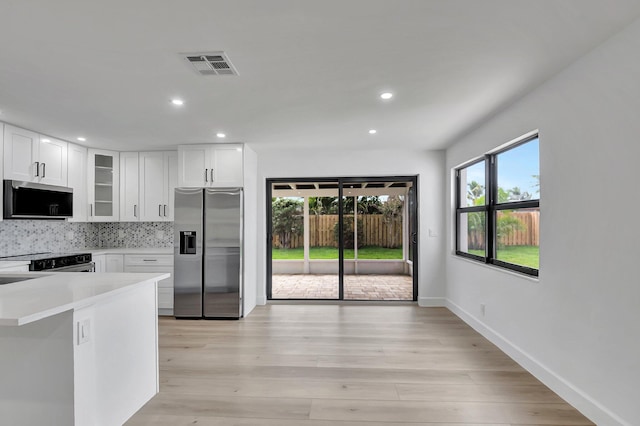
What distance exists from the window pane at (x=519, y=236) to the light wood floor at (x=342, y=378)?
0.93m

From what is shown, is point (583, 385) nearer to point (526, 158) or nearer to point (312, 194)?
point (526, 158)

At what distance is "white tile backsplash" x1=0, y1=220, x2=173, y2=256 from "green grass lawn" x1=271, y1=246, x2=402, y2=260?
69.2 inches

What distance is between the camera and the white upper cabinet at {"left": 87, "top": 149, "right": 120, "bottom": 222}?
4.83 meters

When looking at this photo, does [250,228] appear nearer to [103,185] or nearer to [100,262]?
[100,262]

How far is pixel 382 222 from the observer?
5375 millimetres

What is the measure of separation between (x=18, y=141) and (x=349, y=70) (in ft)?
12.5

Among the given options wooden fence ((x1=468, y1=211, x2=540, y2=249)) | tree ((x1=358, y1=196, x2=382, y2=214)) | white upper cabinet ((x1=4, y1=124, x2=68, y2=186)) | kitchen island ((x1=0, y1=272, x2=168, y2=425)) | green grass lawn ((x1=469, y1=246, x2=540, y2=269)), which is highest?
white upper cabinet ((x1=4, y1=124, x2=68, y2=186))

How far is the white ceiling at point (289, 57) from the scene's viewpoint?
5.60ft

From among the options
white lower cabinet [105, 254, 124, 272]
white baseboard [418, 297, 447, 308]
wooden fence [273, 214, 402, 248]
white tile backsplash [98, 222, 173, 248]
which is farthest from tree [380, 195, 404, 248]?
white lower cabinet [105, 254, 124, 272]

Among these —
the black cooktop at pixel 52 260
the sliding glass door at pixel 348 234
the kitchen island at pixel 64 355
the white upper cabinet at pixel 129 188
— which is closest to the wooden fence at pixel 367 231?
→ the sliding glass door at pixel 348 234

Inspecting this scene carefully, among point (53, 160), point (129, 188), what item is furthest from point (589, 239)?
point (53, 160)

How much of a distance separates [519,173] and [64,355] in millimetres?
3688

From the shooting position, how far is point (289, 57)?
7.23 ft

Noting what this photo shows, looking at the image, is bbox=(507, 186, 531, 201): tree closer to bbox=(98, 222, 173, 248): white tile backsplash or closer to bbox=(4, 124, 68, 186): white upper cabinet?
bbox=(98, 222, 173, 248): white tile backsplash
